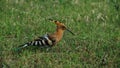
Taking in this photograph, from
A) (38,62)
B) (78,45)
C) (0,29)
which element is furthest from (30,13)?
(38,62)

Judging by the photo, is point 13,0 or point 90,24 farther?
point 13,0

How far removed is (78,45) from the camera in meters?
8.34

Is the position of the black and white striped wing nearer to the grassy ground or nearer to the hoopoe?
the hoopoe

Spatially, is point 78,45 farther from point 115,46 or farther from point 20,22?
point 20,22

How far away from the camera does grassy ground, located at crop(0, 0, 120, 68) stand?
760 centimetres

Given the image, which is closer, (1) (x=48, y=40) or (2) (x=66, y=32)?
(1) (x=48, y=40)

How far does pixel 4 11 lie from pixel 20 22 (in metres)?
0.61

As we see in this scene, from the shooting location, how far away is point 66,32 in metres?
8.92

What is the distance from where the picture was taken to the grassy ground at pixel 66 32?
760cm

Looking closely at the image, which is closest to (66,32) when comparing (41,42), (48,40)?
(48,40)

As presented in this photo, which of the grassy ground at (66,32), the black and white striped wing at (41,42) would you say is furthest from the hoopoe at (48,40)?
the grassy ground at (66,32)

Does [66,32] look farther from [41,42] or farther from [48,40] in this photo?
[41,42]

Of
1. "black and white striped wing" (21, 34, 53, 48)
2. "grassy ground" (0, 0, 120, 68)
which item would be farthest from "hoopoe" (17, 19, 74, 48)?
"grassy ground" (0, 0, 120, 68)

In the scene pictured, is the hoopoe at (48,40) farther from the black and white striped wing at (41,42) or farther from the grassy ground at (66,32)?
the grassy ground at (66,32)
